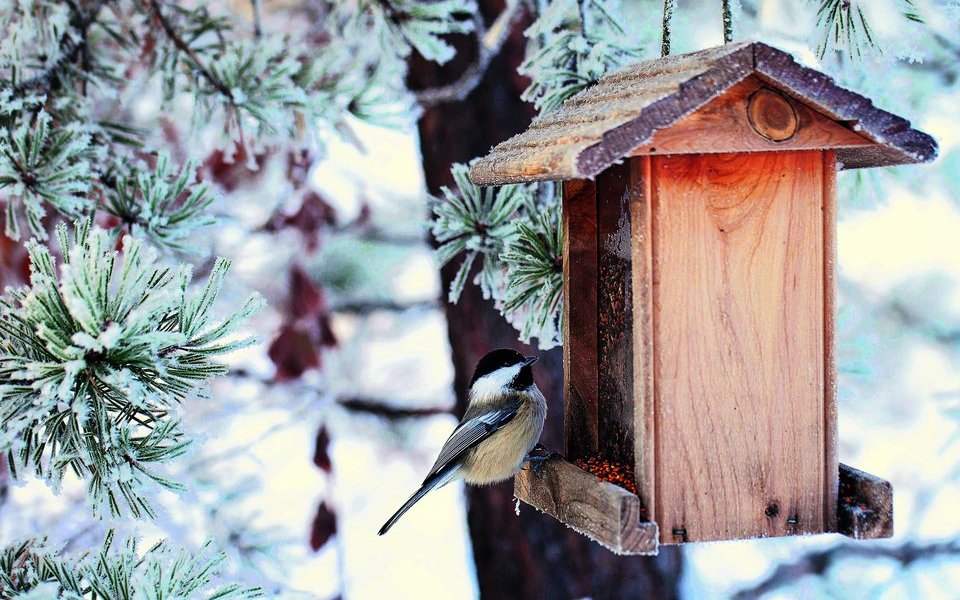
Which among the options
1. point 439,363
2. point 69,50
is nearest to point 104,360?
point 69,50

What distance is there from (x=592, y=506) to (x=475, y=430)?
0.75 meters

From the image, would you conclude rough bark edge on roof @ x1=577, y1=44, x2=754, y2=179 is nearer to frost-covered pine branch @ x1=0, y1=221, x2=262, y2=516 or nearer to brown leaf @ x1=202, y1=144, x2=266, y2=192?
frost-covered pine branch @ x1=0, y1=221, x2=262, y2=516

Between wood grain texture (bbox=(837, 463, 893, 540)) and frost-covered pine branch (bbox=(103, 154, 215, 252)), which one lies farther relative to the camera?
frost-covered pine branch (bbox=(103, 154, 215, 252))

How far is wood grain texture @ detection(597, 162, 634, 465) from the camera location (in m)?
1.86

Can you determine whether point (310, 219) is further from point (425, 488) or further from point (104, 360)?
point (104, 360)

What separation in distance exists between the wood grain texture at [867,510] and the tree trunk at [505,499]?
1897mm

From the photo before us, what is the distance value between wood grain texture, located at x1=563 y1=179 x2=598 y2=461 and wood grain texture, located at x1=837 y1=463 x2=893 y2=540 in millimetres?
512

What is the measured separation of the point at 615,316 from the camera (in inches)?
76.1

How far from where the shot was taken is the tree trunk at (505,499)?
3.76 meters

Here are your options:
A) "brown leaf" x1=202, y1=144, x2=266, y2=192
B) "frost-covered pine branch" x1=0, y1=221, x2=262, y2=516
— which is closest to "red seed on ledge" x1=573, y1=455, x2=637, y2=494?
"frost-covered pine branch" x1=0, y1=221, x2=262, y2=516

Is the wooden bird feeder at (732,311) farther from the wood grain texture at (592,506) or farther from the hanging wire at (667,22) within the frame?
the hanging wire at (667,22)

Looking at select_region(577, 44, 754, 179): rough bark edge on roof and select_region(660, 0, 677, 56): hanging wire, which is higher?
select_region(660, 0, 677, 56): hanging wire

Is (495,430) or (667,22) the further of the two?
(495,430)

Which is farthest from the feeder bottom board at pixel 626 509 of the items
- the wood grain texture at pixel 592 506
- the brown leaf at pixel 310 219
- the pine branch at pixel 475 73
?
the brown leaf at pixel 310 219
